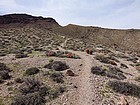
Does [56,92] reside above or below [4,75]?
above

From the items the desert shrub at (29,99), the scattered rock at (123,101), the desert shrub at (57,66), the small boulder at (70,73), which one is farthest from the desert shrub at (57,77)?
the scattered rock at (123,101)

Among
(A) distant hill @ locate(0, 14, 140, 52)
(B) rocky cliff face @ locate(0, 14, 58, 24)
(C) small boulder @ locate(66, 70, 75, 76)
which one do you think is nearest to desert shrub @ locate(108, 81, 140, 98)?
(C) small boulder @ locate(66, 70, 75, 76)

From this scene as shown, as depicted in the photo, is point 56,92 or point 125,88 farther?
point 125,88

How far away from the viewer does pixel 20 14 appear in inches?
4250

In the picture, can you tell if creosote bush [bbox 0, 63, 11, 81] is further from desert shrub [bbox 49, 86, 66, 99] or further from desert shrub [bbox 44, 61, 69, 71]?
desert shrub [bbox 49, 86, 66, 99]

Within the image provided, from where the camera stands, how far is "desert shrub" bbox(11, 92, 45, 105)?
16.0 meters

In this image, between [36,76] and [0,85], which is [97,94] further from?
[0,85]

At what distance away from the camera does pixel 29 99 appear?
53.5 ft

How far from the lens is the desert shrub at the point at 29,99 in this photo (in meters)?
16.0

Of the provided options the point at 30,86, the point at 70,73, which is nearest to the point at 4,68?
the point at 30,86

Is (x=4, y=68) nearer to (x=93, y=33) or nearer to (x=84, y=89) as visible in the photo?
(x=84, y=89)

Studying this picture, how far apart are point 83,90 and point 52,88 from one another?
2.32m

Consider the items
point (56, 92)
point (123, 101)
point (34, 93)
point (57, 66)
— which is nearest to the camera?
point (123, 101)

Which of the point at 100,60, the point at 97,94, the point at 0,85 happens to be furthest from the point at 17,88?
the point at 100,60
